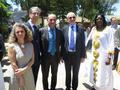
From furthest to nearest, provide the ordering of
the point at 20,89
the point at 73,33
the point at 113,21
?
the point at 113,21, the point at 73,33, the point at 20,89

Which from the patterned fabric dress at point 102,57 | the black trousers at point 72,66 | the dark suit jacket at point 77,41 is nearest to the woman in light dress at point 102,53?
the patterned fabric dress at point 102,57

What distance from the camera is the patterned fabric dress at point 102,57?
342 inches

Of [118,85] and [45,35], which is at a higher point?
[45,35]

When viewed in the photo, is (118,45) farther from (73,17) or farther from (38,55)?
(38,55)

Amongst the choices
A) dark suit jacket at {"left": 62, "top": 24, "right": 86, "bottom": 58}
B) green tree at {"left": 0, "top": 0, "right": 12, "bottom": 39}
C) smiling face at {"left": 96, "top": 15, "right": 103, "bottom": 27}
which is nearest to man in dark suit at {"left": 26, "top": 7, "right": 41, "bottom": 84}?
dark suit jacket at {"left": 62, "top": 24, "right": 86, "bottom": 58}

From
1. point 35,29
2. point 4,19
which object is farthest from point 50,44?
point 4,19

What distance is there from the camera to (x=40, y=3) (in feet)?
137

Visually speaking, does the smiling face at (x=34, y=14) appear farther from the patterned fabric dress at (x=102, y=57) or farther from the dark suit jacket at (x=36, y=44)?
the patterned fabric dress at (x=102, y=57)

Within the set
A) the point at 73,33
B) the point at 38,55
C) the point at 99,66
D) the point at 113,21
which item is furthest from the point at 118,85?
the point at 113,21

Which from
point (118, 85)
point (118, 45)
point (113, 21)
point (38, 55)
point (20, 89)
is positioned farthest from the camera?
point (113, 21)

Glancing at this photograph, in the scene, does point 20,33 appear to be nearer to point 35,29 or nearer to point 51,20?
point 35,29

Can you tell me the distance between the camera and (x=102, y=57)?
28.9ft

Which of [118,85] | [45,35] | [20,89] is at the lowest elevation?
[118,85]

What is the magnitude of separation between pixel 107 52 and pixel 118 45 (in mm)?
3696
